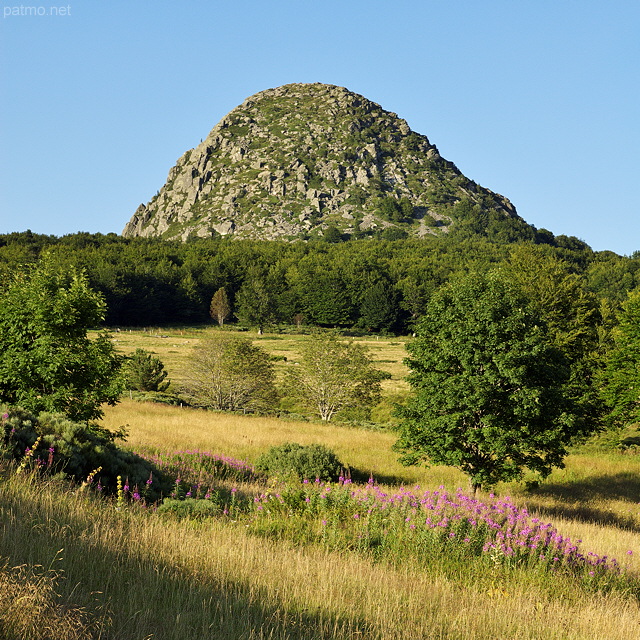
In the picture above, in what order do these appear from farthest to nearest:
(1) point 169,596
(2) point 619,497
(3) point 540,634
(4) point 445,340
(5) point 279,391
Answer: (5) point 279,391 → (2) point 619,497 → (4) point 445,340 → (3) point 540,634 → (1) point 169,596

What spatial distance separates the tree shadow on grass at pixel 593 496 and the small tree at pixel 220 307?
108m

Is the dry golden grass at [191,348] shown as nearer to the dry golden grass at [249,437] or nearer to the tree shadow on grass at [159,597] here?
the dry golden grass at [249,437]

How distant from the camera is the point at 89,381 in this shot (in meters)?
14.1

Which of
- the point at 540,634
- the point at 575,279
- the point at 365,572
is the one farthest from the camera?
the point at 575,279

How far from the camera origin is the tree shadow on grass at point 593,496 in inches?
614

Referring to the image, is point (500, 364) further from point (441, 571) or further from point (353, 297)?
point (353, 297)

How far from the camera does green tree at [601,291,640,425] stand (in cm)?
2714

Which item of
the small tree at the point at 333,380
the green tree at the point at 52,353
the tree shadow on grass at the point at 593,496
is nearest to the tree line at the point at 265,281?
the small tree at the point at 333,380

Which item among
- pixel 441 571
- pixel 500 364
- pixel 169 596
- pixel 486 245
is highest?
pixel 486 245

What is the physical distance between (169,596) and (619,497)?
18.9 metres

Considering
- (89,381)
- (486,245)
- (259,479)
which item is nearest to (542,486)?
(259,479)

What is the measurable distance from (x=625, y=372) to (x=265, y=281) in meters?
115

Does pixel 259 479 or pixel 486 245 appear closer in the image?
pixel 259 479

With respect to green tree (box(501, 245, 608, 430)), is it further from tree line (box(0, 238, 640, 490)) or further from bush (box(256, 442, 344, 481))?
bush (box(256, 442, 344, 481))
